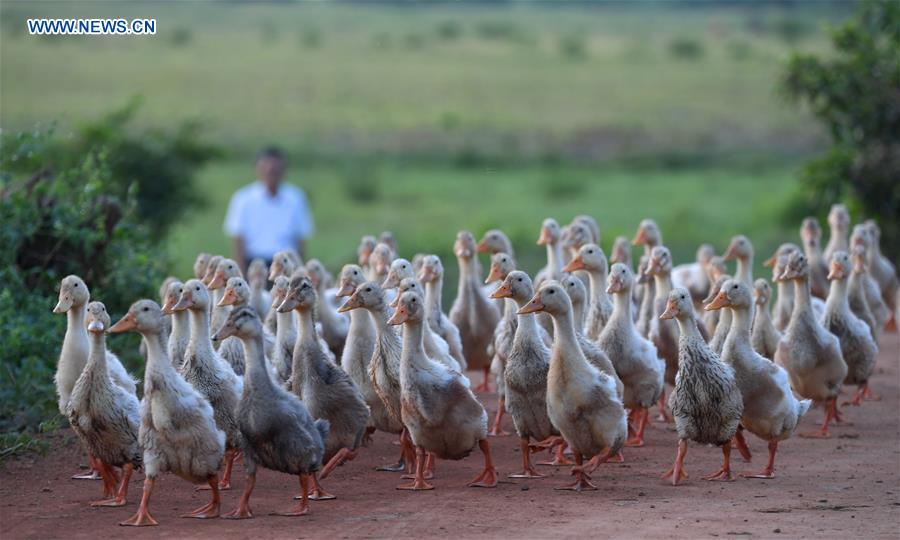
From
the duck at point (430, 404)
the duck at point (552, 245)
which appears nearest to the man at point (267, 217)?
the duck at point (552, 245)

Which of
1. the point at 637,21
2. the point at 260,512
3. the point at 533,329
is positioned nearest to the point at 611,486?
the point at 533,329

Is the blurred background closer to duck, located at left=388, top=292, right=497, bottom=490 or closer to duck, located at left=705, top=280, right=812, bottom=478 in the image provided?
duck, located at left=388, top=292, right=497, bottom=490

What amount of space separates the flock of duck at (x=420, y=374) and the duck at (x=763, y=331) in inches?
0.5

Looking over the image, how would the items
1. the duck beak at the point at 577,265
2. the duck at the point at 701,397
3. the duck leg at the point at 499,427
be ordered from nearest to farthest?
the duck at the point at 701,397
the duck leg at the point at 499,427
the duck beak at the point at 577,265

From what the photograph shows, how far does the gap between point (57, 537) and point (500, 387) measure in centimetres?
383

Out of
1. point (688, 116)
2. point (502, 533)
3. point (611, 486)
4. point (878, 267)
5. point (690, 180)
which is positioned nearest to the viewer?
point (502, 533)

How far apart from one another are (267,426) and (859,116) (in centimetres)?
1327

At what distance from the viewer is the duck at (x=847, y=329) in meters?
12.2

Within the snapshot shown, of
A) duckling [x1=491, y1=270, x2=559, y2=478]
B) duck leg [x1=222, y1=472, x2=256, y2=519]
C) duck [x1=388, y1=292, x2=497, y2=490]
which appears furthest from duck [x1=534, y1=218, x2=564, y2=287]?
duck leg [x1=222, y1=472, x2=256, y2=519]

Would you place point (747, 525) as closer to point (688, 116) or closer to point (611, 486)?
point (611, 486)

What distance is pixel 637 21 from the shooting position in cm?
7144

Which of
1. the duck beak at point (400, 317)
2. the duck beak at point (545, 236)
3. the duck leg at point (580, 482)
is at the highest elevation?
the duck beak at point (545, 236)

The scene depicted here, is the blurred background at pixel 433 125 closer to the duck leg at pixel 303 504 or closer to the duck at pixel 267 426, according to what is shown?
the duck at pixel 267 426

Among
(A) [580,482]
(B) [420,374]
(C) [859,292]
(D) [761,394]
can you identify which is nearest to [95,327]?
(B) [420,374]
